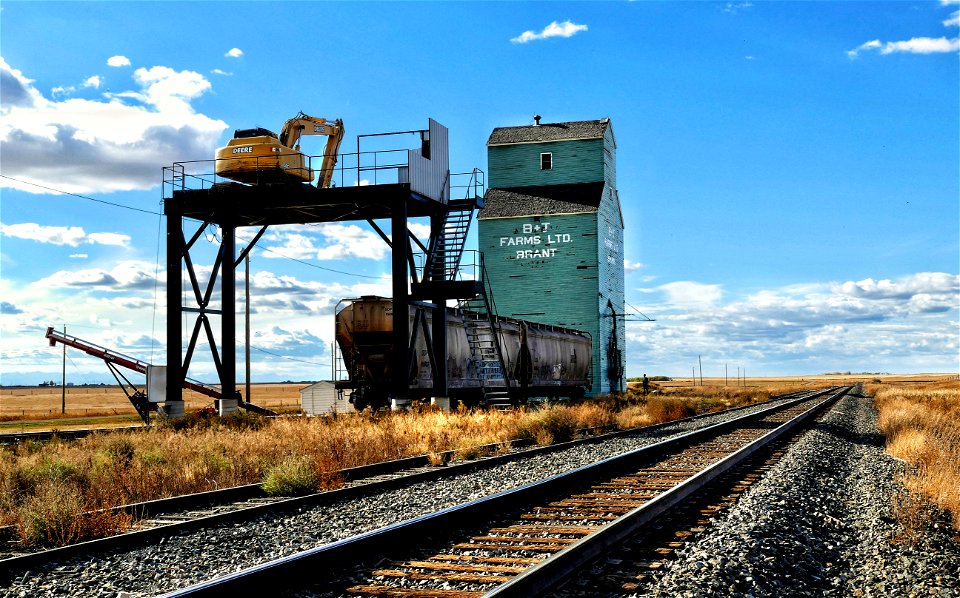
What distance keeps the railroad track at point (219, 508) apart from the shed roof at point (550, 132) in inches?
1359

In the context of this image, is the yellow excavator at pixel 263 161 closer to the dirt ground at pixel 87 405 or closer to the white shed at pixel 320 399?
the white shed at pixel 320 399

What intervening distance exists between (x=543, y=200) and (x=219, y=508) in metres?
37.9

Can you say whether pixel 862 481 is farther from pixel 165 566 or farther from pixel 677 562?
pixel 165 566

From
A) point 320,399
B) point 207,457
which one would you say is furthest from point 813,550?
point 320,399

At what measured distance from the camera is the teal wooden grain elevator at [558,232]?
45344 millimetres

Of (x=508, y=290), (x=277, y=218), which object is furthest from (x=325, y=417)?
(x=508, y=290)

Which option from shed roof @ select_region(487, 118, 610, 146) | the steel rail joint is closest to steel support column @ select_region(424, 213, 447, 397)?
the steel rail joint

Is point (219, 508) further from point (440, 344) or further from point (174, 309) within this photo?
point (174, 309)

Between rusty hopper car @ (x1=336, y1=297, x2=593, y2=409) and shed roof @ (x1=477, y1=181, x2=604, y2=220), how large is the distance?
9350 mm

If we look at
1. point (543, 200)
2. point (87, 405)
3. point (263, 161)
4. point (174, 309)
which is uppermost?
point (543, 200)

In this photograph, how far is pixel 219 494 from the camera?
1109 centimetres

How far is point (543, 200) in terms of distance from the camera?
154 ft

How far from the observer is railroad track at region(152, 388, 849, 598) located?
229 inches

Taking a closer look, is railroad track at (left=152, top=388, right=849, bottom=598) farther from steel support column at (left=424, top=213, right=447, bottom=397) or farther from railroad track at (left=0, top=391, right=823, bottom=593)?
steel support column at (left=424, top=213, right=447, bottom=397)
